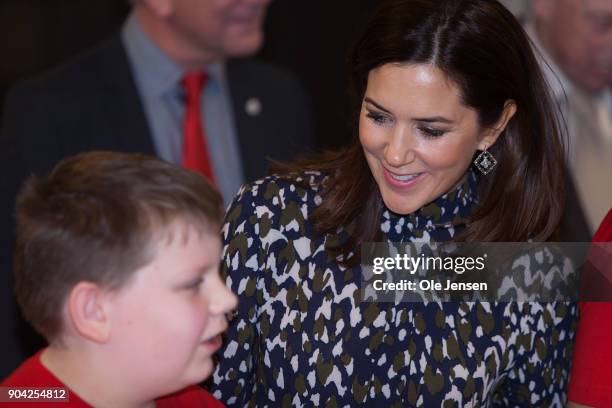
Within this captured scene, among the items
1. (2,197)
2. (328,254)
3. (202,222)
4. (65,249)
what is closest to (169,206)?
(202,222)

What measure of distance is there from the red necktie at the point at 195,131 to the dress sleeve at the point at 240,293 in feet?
3.45

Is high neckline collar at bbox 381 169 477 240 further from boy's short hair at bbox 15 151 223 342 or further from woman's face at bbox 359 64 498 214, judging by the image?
boy's short hair at bbox 15 151 223 342

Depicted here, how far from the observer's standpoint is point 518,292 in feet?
6.41

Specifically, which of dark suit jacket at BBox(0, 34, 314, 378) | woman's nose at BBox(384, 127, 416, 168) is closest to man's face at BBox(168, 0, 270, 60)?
dark suit jacket at BBox(0, 34, 314, 378)

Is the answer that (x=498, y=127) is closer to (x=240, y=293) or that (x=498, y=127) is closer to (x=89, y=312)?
(x=240, y=293)

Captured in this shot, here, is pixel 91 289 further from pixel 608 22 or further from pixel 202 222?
pixel 608 22

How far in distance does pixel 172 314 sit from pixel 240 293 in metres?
0.38

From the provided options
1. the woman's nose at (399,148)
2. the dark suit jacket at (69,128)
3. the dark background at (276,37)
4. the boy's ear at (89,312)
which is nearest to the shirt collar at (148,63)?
the dark suit jacket at (69,128)

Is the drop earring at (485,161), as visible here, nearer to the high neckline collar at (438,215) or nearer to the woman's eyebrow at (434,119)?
the high neckline collar at (438,215)

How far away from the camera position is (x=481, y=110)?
6.07 ft

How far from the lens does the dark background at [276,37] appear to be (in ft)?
12.0

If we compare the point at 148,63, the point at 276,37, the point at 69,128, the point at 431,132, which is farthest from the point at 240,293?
the point at 276,37

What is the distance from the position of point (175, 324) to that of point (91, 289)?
0.42ft

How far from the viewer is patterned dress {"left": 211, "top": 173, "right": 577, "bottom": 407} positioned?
1.86 metres
